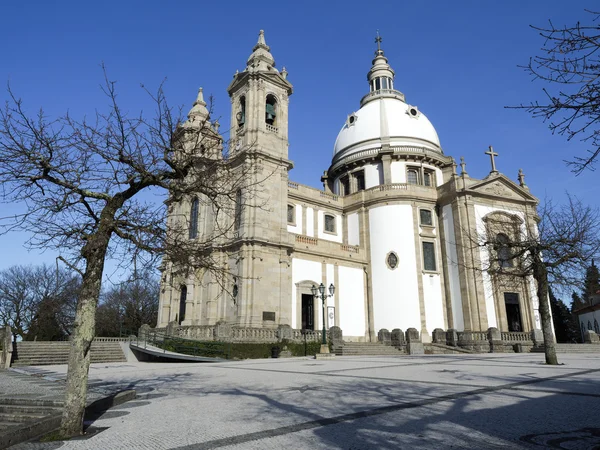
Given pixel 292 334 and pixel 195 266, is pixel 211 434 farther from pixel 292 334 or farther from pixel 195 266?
pixel 292 334

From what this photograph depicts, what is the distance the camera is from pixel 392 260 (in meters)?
35.4

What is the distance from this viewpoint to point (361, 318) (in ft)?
115

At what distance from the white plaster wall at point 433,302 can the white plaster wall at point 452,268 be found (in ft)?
3.04

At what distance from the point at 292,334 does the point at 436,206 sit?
18400mm

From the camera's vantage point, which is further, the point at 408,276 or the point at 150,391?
the point at 408,276

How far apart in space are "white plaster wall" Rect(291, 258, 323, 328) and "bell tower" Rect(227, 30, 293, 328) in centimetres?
137

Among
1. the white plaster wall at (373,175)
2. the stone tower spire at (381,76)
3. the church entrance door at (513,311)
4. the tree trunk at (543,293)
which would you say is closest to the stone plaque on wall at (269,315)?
the tree trunk at (543,293)

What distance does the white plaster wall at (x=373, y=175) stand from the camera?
133 ft

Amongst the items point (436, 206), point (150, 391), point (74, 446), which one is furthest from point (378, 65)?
point (74, 446)

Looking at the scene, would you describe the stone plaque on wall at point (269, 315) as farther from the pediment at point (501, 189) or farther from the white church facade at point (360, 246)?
the pediment at point (501, 189)

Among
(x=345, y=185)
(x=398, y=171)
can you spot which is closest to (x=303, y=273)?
(x=345, y=185)

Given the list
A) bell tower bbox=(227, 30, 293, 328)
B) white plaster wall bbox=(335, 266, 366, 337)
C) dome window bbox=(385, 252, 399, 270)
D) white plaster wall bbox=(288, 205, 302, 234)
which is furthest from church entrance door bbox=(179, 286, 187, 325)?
dome window bbox=(385, 252, 399, 270)

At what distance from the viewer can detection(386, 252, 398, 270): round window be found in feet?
115

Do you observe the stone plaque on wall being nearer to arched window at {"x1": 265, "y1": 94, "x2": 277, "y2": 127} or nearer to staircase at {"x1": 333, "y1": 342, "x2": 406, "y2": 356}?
staircase at {"x1": 333, "y1": 342, "x2": 406, "y2": 356}
